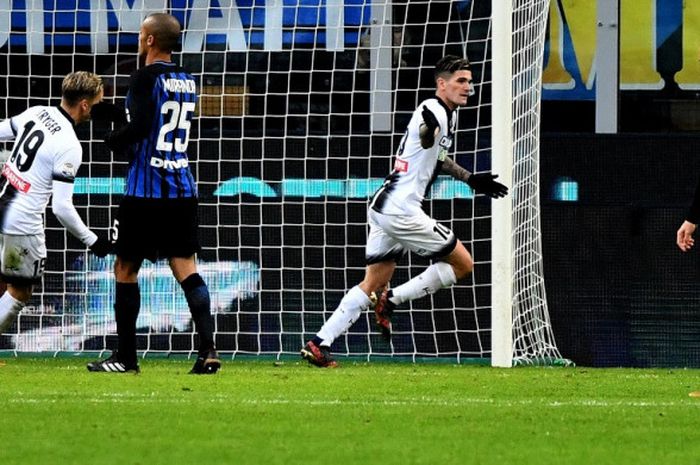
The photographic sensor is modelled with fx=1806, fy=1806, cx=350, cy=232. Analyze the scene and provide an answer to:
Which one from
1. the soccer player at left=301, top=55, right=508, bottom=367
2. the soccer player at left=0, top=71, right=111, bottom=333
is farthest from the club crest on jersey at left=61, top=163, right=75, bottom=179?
the soccer player at left=301, top=55, right=508, bottom=367

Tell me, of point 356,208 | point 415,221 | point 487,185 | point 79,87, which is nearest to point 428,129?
point 487,185

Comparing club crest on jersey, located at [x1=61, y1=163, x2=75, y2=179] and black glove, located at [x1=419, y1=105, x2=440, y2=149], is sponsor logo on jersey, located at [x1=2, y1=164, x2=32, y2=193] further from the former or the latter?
black glove, located at [x1=419, y1=105, x2=440, y2=149]

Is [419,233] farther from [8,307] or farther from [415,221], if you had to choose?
[8,307]

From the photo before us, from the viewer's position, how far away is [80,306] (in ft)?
42.6

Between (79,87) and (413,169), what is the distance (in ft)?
7.14

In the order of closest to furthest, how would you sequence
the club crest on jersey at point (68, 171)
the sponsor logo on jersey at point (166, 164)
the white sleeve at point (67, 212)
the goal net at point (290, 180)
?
the sponsor logo on jersey at point (166, 164) < the white sleeve at point (67, 212) < the club crest on jersey at point (68, 171) < the goal net at point (290, 180)

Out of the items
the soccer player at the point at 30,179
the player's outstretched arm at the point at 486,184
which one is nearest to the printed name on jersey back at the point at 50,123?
the soccer player at the point at 30,179

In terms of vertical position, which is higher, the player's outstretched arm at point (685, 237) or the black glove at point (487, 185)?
the black glove at point (487, 185)

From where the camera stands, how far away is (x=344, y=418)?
770 centimetres

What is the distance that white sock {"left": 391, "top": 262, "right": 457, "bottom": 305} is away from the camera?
11492mm

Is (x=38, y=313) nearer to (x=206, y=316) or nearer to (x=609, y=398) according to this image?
(x=206, y=316)

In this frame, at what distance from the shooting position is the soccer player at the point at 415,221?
1133 cm

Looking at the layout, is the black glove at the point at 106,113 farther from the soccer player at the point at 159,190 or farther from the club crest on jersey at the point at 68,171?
the soccer player at the point at 159,190

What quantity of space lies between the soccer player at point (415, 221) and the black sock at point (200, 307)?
1.52 m
